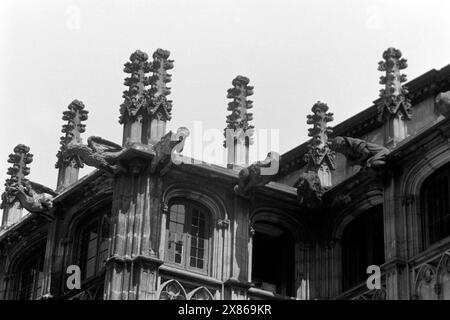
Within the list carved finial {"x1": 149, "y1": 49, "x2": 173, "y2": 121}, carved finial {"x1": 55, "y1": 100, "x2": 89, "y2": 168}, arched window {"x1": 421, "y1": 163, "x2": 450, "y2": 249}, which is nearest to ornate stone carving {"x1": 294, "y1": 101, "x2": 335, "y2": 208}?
arched window {"x1": 421, "y1": 163, "x2": 450, "y2": 249}

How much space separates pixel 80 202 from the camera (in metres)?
55.6

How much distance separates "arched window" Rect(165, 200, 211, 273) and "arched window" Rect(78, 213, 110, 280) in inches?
88.0

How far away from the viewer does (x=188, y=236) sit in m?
52.8

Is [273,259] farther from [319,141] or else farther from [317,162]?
[319,141]

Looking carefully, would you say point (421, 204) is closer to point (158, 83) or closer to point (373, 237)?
point (373, 237)

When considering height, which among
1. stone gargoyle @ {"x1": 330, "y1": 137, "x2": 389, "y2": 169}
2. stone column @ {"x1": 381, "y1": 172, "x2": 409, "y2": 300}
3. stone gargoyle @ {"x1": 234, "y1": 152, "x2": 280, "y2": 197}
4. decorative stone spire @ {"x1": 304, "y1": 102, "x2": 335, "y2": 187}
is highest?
decorative stone spire @ {"x1": 304, "y1": 102, "x2": 335, "y2": 187}

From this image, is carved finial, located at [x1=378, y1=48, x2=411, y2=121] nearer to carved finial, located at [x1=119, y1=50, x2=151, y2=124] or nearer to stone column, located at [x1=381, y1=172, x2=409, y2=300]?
stone column, located at [x1=381, y1=172, x2=409, y2=300]

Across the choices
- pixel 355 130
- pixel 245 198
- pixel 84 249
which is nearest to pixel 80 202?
pixel 84 249

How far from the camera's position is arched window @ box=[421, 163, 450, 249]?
50062mm

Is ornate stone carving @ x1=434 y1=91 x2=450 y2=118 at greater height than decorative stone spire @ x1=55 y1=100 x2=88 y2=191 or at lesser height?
lesser

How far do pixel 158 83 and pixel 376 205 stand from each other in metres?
8.05

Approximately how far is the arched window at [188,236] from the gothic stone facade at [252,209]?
0.14 feet

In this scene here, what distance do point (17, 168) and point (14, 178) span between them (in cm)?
86
